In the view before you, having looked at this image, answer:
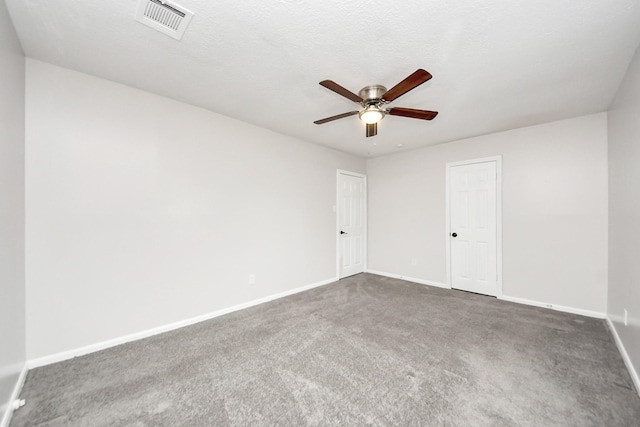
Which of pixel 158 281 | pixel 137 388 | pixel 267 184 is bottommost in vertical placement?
pixel 137 388

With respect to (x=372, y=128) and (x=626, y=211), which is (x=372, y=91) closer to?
(x=372, y=128)

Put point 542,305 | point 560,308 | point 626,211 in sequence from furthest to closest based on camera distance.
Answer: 1. point 542,305
2. point 560,308
3. point 626,211

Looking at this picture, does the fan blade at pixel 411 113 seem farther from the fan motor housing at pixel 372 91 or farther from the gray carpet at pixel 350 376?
the gray carpet at pixel 350 376

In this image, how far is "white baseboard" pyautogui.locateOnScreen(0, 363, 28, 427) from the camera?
148 cm

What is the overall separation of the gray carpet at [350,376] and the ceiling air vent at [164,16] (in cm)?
246

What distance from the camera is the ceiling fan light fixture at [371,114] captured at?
2260mm

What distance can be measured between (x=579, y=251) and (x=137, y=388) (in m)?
4.74

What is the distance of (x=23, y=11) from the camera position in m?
1.55

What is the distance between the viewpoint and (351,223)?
4922 mm

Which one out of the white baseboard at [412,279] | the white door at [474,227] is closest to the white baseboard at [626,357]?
the white door at [474,227]

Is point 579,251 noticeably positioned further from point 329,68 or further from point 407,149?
point 329,68

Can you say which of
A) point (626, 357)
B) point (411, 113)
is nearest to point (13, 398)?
point (411, 113)

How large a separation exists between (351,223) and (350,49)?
3409 millimetres

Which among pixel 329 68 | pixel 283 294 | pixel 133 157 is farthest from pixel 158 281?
pixel 329 68
